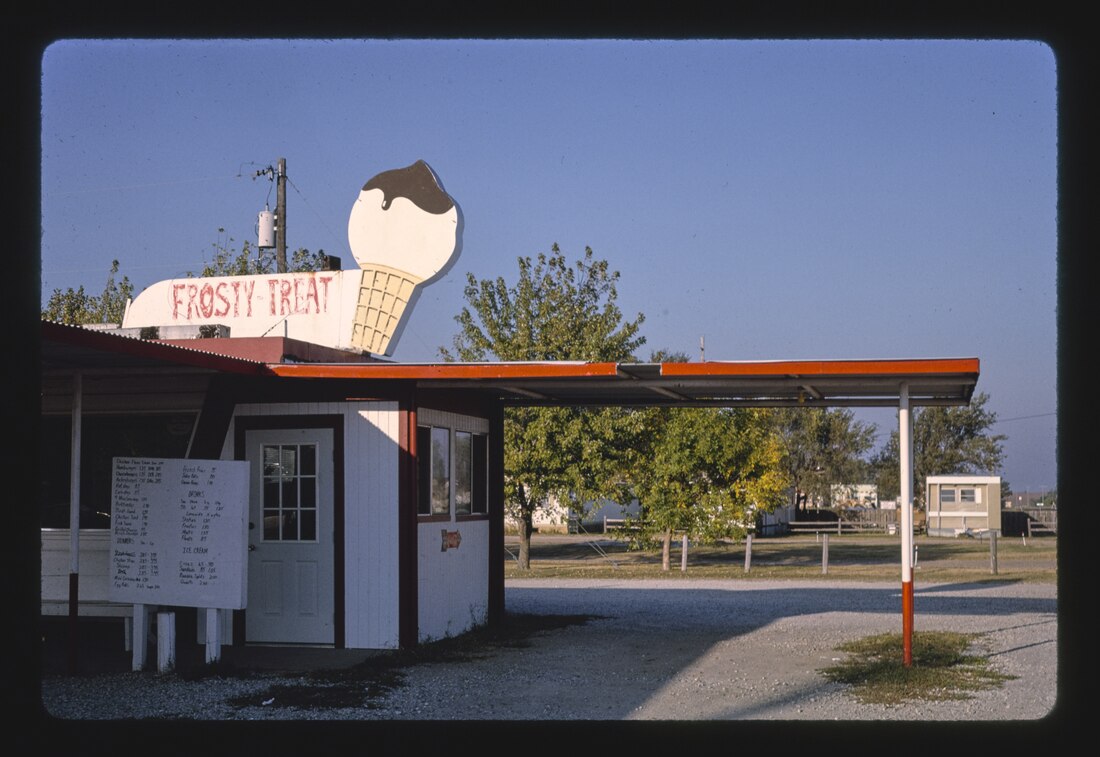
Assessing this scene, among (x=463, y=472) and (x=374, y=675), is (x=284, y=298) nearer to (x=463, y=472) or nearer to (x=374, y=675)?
(x=463, y=472)

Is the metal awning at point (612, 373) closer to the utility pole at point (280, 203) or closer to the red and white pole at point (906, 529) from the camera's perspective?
the red and white pole at point (906, 529)

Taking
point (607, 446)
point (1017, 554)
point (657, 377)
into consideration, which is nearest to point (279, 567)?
point (657, 377)

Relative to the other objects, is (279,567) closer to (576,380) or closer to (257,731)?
(576,380)

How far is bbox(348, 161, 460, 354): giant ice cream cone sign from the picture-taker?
15.3 m

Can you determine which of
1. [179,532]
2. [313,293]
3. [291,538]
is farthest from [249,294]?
[179,532]

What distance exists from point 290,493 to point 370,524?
37.3 inches

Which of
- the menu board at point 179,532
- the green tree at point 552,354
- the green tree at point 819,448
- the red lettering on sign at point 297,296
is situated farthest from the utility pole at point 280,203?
the green tree at point 819,448

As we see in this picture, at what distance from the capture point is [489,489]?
1562cm

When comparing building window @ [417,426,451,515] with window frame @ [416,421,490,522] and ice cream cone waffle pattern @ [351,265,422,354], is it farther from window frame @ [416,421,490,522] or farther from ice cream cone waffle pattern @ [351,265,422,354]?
ice cream cone waffle pattern @ [351,265,422,354]

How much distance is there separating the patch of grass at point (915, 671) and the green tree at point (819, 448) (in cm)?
4906

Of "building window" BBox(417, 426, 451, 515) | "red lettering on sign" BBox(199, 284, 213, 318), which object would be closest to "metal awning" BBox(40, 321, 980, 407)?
"building window" BBox(417, 426, 451, 515)

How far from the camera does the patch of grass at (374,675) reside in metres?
9.83

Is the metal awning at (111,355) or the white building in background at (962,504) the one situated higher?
the metal awning at (111,355)

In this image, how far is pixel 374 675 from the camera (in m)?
11.0
